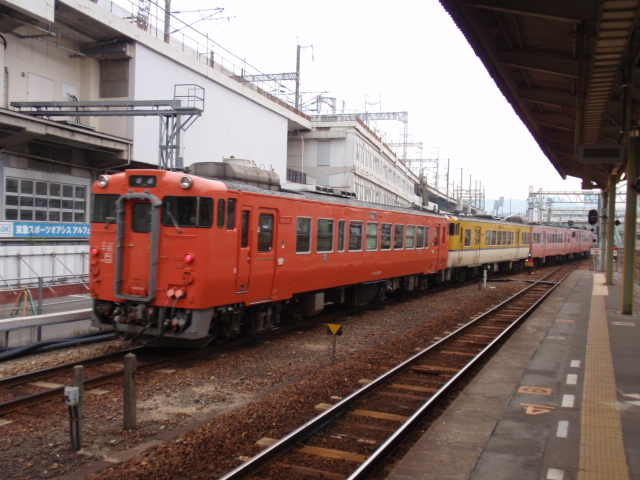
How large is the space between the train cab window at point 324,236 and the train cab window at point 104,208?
4487 mm

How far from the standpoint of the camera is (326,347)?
10875 millimetres

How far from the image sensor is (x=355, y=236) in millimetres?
14328

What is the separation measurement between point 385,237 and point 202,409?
9.88m

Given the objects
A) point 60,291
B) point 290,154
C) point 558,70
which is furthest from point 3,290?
point 290,154

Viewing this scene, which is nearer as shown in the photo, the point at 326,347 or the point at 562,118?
the point at 326,347

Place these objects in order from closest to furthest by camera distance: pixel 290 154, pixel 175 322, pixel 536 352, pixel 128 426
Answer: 1. pixel 128 426
2. pixel 175 322
3. pixel 536 352
4. pixel 290 154

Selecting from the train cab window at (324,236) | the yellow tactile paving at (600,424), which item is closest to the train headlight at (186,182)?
the train cab window at (324,236)

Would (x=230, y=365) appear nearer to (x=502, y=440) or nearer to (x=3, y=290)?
(x=502, y=440)

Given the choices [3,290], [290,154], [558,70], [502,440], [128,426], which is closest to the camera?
[502,440]

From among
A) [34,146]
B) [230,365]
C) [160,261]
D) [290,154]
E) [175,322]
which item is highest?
[290,154]

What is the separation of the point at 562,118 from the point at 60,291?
12.9 meters

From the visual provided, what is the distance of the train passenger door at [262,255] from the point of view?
1014 centimetres

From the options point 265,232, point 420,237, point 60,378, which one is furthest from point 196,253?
point 420,237

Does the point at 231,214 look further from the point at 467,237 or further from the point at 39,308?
the point at 467,237
